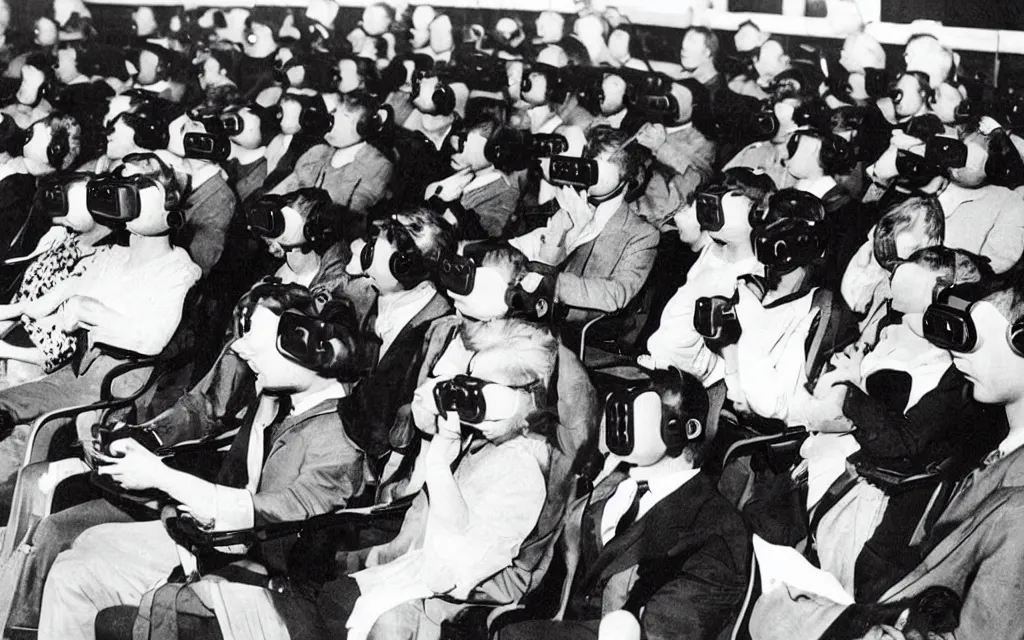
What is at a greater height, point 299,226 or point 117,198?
point 117,198

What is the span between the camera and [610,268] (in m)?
3.09

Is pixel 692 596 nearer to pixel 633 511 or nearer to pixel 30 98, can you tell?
pixel 633 511

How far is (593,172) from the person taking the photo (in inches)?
122

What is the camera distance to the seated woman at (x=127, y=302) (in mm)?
3029

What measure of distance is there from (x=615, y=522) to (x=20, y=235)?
8.84 feet

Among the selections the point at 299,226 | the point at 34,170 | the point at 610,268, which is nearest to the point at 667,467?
the point at 610,268

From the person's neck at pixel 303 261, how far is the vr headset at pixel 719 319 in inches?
48.1

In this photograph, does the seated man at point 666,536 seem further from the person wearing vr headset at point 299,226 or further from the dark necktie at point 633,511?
the person wearing vr headset at point 299,226

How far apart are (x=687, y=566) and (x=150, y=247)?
1693 mm

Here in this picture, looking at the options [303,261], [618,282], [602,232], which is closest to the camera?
[618,282]

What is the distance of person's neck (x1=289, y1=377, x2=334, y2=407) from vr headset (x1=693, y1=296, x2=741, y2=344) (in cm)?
74

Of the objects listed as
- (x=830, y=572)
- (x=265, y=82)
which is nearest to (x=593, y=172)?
(x=830, y=572)

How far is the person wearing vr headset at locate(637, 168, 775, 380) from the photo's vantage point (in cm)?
268

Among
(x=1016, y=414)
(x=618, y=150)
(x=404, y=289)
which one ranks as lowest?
(x=404, y=289)
